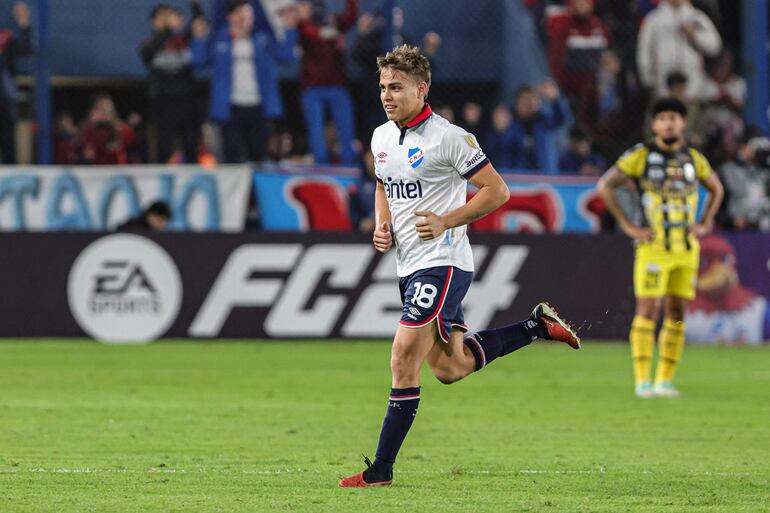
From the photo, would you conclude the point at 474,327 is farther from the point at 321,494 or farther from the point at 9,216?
the point at 321,494

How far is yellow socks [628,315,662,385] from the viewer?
39.7ft

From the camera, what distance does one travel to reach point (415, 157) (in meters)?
7.37

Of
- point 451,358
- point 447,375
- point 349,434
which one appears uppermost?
point 451,358

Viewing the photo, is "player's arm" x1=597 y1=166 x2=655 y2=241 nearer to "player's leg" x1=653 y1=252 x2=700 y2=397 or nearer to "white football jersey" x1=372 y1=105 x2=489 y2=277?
"player's leg" x1=653 y1=252 x2=700 y2=397

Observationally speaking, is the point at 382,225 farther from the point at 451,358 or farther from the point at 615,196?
the point at 615,196

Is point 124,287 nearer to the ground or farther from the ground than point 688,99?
nearer to the ground

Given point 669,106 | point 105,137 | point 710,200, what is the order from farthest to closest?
point 105,137, point 710,200, point 669,106

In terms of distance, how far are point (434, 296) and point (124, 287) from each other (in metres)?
9.86

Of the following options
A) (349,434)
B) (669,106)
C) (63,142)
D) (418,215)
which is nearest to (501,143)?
(63,142)

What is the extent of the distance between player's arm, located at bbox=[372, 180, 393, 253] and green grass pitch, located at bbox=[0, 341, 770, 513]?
114cm

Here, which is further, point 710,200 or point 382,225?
point 710,200

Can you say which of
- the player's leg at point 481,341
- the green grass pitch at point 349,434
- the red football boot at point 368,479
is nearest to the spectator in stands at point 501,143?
the green grass pitch at point 349,434

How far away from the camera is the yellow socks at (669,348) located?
12227mm

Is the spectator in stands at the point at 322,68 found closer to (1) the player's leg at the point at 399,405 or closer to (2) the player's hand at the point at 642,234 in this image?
(2) the player's hand at the point at 642,234
